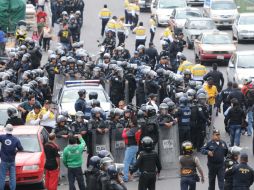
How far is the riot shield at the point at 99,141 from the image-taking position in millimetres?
25375

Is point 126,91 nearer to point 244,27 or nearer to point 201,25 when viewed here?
point 201,25

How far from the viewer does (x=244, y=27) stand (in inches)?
1858

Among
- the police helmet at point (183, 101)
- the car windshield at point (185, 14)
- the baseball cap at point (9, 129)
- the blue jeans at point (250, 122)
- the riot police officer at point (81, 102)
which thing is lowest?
the blue jeans at point (250, 122)

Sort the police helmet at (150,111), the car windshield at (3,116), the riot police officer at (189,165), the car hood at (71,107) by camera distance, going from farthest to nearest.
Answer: the car hood at (71,107) < the car windshield at (3,116) < the police helmet at (150,111) < the riot police officer at (189,165)

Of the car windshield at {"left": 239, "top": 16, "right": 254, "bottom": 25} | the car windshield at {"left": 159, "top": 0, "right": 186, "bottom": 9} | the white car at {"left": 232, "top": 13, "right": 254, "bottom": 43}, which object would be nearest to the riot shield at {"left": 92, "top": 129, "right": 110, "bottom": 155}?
the white car at {"left": 232, "top": 13, "right": 254, "bottom": 43}

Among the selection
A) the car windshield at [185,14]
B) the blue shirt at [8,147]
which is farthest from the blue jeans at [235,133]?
the car windshield at [185,14]

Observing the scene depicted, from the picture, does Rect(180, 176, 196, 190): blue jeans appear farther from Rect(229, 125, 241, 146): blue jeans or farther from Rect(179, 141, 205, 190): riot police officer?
Rect(229, 125, 241, 146): blue jeans

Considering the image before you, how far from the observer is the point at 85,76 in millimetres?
32844

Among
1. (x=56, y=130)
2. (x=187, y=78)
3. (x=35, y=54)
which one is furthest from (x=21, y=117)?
(x=35, y=54)

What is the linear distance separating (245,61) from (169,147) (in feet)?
36.6

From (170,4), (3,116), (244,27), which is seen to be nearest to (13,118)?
(3,116)

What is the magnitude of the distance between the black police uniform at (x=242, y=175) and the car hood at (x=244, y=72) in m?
14.1

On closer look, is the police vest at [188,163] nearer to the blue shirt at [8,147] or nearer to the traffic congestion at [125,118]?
the traffic congestion at [125,118]

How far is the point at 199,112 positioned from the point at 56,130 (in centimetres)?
388
